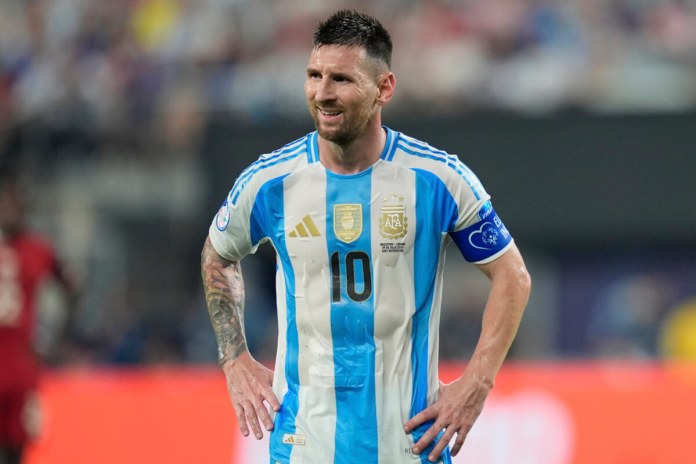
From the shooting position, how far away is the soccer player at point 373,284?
4.32 meters

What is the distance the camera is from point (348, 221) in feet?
14.4

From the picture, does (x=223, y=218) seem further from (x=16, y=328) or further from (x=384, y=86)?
(x=16, y=328)

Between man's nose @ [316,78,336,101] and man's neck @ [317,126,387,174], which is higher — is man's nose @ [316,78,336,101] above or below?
above

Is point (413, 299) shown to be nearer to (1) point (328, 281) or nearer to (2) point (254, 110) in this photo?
(1) point (328, 281)

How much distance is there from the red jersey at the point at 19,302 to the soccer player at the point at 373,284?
12.8 ft

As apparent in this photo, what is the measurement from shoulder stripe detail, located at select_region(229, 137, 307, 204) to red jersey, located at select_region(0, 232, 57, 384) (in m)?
3.88

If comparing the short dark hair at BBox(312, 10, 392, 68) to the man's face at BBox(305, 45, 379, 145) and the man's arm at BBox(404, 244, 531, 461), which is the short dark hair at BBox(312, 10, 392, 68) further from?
the man's arm at BBox(404, 244, 531, 461)

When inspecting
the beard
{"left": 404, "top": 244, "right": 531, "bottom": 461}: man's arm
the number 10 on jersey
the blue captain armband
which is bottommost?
{"left": 404, "top": 244, "right": 531, "bottom": 461}: man's arm

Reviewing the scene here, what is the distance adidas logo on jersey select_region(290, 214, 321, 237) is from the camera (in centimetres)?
442

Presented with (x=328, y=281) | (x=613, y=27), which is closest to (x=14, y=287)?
(x=328, y=281)

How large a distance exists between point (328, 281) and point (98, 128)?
8.74 meters

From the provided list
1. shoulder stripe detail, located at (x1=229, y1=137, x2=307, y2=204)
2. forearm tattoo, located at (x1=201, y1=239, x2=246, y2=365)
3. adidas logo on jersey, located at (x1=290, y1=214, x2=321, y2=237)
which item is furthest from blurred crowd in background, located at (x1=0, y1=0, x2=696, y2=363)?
adidas logo on jersey, located at (x1=290, y1=214, x2=321, y2=237)

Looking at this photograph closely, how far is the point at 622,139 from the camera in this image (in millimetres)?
12500

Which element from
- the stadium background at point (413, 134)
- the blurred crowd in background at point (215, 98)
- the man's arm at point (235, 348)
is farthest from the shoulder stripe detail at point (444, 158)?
the blurred crowd in background at point (215, 98)
